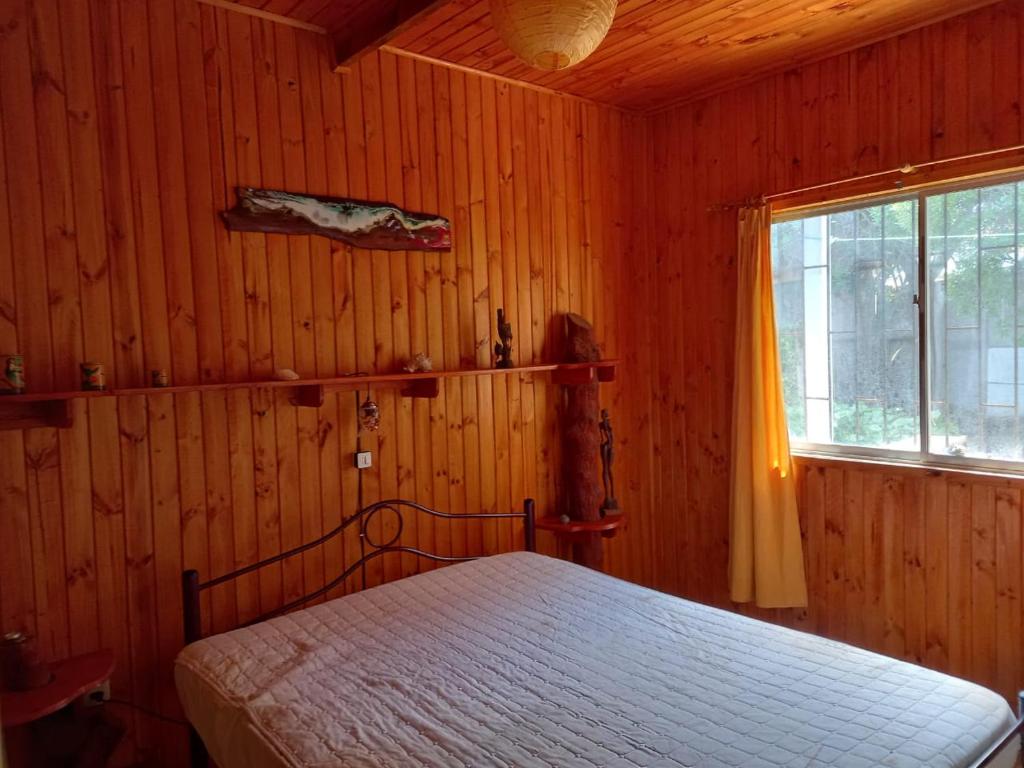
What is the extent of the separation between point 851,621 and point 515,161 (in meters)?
2.62

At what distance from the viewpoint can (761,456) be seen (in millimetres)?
3217

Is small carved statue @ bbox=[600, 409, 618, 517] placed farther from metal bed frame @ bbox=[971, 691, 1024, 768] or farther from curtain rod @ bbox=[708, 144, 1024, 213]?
metal bed frame @ bbox=[971, 691, 1024, 768]

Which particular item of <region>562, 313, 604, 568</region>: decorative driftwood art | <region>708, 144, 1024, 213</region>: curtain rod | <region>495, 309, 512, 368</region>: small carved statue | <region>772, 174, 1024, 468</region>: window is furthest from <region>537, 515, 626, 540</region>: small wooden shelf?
<region>708, 144, 1024, 213</region>: curtain rod

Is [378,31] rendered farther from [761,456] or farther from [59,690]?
[761,456]

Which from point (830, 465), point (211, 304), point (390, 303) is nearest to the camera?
point (211, 304)

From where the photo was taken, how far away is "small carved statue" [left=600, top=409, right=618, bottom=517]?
3.48 metres

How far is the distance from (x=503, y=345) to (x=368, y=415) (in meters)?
0.73

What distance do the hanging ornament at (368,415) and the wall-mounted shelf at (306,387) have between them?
0.08 meters

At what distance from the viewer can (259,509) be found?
8.43 ft

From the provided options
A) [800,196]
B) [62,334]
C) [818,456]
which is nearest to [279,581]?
[62,334]

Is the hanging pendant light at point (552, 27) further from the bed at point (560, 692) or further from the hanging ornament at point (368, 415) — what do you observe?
the bed at point (560, 692)

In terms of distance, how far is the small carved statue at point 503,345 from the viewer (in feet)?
10.2

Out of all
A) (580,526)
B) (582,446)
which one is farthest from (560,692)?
(582,446)

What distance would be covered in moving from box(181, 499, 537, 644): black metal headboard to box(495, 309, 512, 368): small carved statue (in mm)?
632
